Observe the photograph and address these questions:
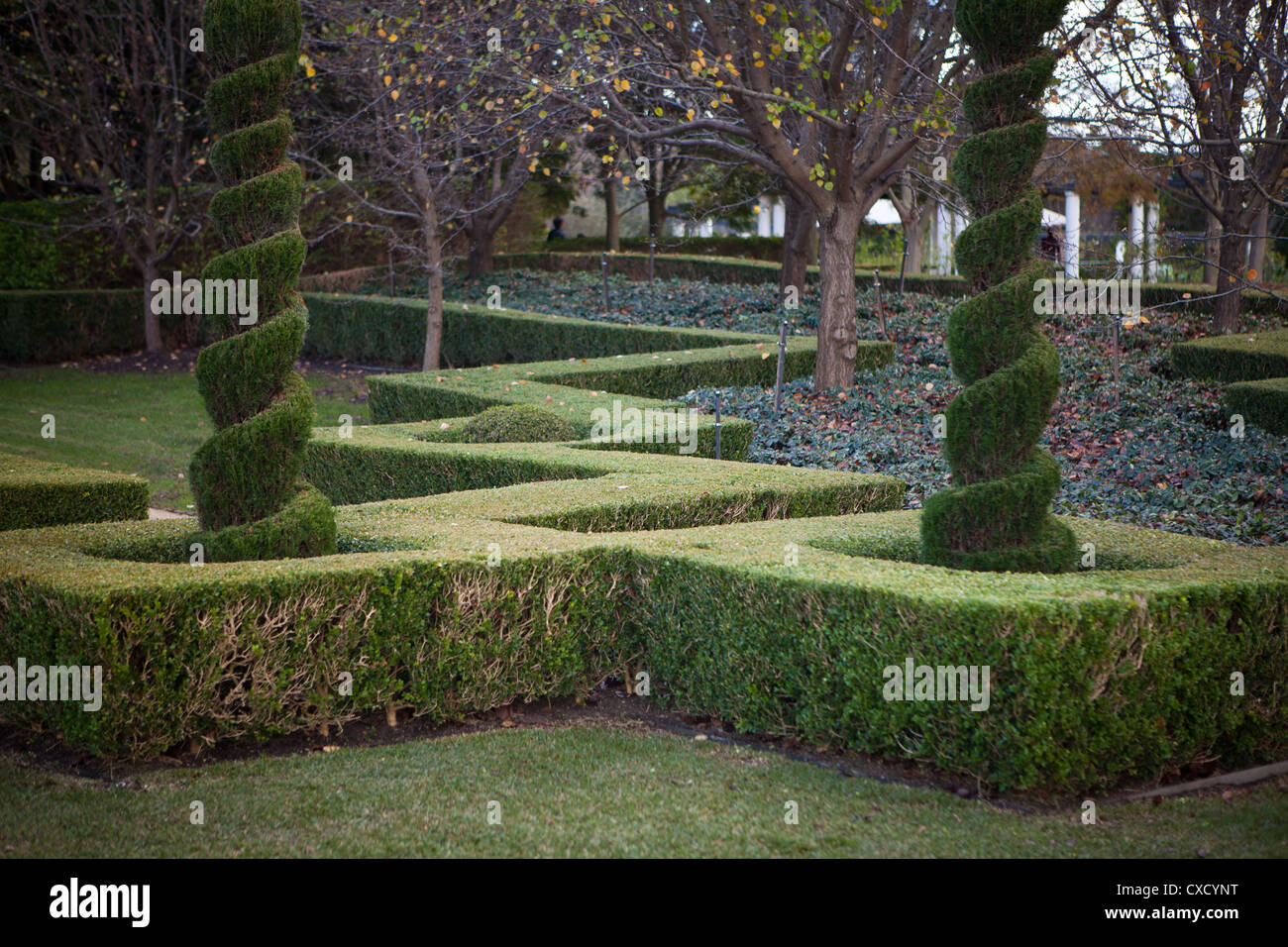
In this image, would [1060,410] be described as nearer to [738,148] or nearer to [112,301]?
[738,148]

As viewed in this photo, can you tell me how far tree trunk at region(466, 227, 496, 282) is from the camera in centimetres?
2731

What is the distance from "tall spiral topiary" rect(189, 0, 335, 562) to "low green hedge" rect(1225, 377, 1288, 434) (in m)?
9.78

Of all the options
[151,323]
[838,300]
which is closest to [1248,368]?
[838,300]

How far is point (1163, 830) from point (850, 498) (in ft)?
14.4

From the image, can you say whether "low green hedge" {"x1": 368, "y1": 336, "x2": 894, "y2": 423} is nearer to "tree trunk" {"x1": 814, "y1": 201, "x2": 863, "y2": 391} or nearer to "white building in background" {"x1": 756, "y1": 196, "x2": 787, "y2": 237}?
"tree trunk" {"x1": 814, "y1": 201, "x2": 863, "y2": 391}

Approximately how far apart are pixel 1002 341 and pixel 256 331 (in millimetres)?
4145

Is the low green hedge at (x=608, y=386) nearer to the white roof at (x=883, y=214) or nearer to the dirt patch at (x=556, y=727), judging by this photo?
the dirt patch at (x=556, y=727)

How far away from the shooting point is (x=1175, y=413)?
1332cm

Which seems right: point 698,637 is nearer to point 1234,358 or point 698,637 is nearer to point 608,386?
point 608,386

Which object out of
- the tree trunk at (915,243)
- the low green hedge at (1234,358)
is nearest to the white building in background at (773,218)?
the tree trunk at (915,243)

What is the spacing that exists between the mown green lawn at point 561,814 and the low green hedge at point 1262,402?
7.83 metres

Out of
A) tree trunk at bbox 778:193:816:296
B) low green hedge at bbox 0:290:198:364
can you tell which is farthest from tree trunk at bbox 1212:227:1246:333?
low green hedge at bbox 0:290:198:364

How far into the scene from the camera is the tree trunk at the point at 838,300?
15.2m

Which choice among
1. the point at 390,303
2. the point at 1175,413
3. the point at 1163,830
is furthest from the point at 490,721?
the point at 390,303
